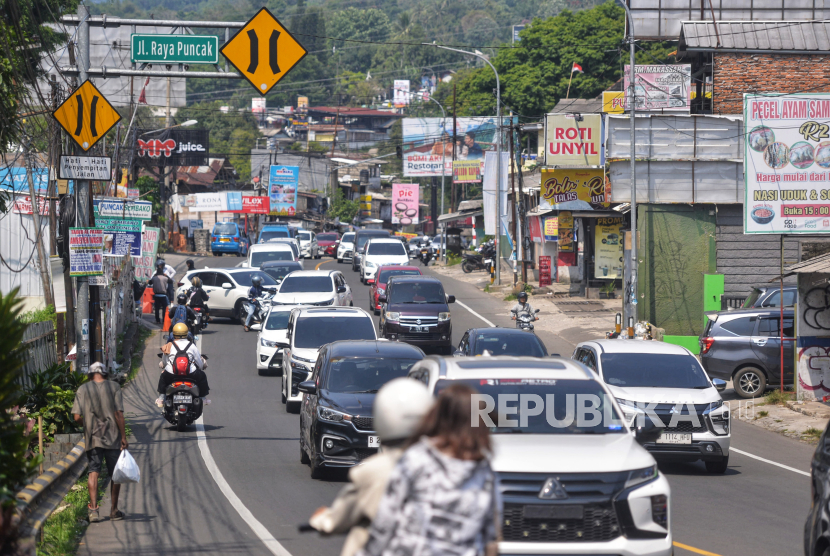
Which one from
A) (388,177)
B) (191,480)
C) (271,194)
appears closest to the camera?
(191,480)

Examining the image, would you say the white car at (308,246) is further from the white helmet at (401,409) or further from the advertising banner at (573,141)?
the white helmet at (401,409)

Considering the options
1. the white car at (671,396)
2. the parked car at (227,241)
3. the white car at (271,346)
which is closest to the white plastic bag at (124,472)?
the white car at (671,396)

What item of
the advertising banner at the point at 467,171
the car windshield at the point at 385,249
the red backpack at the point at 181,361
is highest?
the advertising banner at the point at 467,171

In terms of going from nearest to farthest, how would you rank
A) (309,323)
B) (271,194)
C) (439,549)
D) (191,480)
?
(439,549), (191,480), (309,323), (271,194)

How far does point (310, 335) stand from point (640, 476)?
12818 millimetres

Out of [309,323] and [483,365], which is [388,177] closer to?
[309,323]

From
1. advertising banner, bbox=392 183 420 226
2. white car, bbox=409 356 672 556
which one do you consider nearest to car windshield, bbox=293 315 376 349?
white car, bbox=409 356 672 556

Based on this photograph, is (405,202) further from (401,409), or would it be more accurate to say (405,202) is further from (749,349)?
(401,409)

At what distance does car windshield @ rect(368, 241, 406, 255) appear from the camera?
4219 cm

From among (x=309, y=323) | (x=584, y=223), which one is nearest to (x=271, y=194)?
(x=584, y=223)

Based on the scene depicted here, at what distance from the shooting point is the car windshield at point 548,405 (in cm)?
752

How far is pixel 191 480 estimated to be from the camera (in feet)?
39.2

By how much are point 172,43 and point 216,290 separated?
18130mm

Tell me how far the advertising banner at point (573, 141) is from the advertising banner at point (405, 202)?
131 ft
